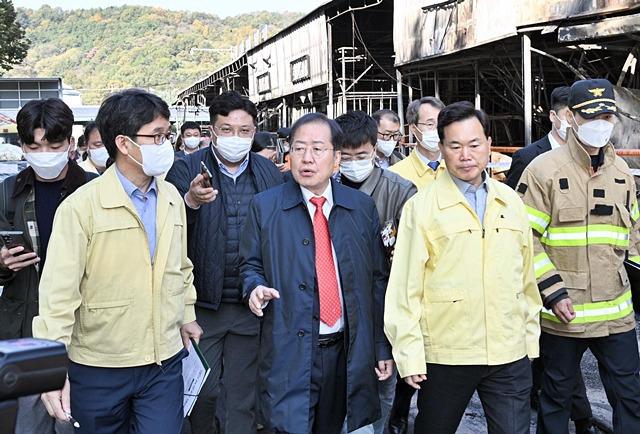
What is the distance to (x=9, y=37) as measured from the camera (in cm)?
2294

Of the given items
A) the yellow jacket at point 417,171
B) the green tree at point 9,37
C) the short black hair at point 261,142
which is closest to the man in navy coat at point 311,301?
the yellow jacket at point 417,171

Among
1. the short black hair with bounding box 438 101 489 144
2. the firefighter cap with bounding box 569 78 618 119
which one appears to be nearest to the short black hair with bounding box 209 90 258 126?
the short black hair with bounding box 438 101 489 144

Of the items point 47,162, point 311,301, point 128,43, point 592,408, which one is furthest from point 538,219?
point 128,43

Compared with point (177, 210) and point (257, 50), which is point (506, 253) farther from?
point (257, 50)

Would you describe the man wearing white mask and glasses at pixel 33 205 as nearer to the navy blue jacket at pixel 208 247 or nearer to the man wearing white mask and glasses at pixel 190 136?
the navy blue jacket at pixel 208 247

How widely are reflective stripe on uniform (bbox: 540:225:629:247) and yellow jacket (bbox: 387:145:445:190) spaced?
53.3 inches

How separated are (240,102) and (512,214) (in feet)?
6.49

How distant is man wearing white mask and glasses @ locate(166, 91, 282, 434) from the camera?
4059 millimetres

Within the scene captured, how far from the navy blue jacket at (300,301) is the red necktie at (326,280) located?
0.04 m

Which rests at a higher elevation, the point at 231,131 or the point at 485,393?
the point at 231,131

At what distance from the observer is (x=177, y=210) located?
322 centimetres

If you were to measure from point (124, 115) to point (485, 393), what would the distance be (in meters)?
2.18

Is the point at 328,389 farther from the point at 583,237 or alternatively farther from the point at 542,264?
the point at 583,237

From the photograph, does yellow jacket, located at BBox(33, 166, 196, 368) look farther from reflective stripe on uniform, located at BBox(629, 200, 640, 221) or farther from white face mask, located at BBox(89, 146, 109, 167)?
white face mask, located at BBox(89, 146, 109, 167)
